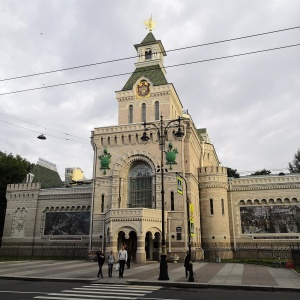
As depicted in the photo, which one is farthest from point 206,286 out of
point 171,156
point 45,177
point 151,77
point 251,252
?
point 45,177

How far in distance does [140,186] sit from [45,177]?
2340 cm

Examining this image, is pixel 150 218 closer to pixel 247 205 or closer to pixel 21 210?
pixel 247 205

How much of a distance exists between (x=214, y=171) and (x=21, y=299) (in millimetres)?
32596

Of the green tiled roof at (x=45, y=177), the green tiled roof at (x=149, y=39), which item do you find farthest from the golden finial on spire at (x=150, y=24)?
the green tiled roof at (x=45, y=177)

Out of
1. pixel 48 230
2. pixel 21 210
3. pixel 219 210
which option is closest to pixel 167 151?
pixel 219 210

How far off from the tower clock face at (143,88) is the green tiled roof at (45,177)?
21256 millimetres

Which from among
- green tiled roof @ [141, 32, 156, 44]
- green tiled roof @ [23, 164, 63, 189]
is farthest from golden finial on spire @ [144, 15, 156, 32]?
green tiled roof @ [23, 164, 63, 189]

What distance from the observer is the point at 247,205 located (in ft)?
135

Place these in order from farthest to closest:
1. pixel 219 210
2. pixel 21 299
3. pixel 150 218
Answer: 1. pixel 219 210
2. pixel 150 218
3. pixel 21 299

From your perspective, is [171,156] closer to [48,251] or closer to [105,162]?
[105,162]

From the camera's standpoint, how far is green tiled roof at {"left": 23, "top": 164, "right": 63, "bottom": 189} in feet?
169

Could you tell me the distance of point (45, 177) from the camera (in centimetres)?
5388

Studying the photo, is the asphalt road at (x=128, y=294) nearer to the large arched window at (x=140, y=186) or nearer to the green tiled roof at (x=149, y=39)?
the large arched window at (x=140, y=186)

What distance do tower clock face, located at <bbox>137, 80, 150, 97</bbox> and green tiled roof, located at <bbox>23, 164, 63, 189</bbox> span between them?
69.7ft
